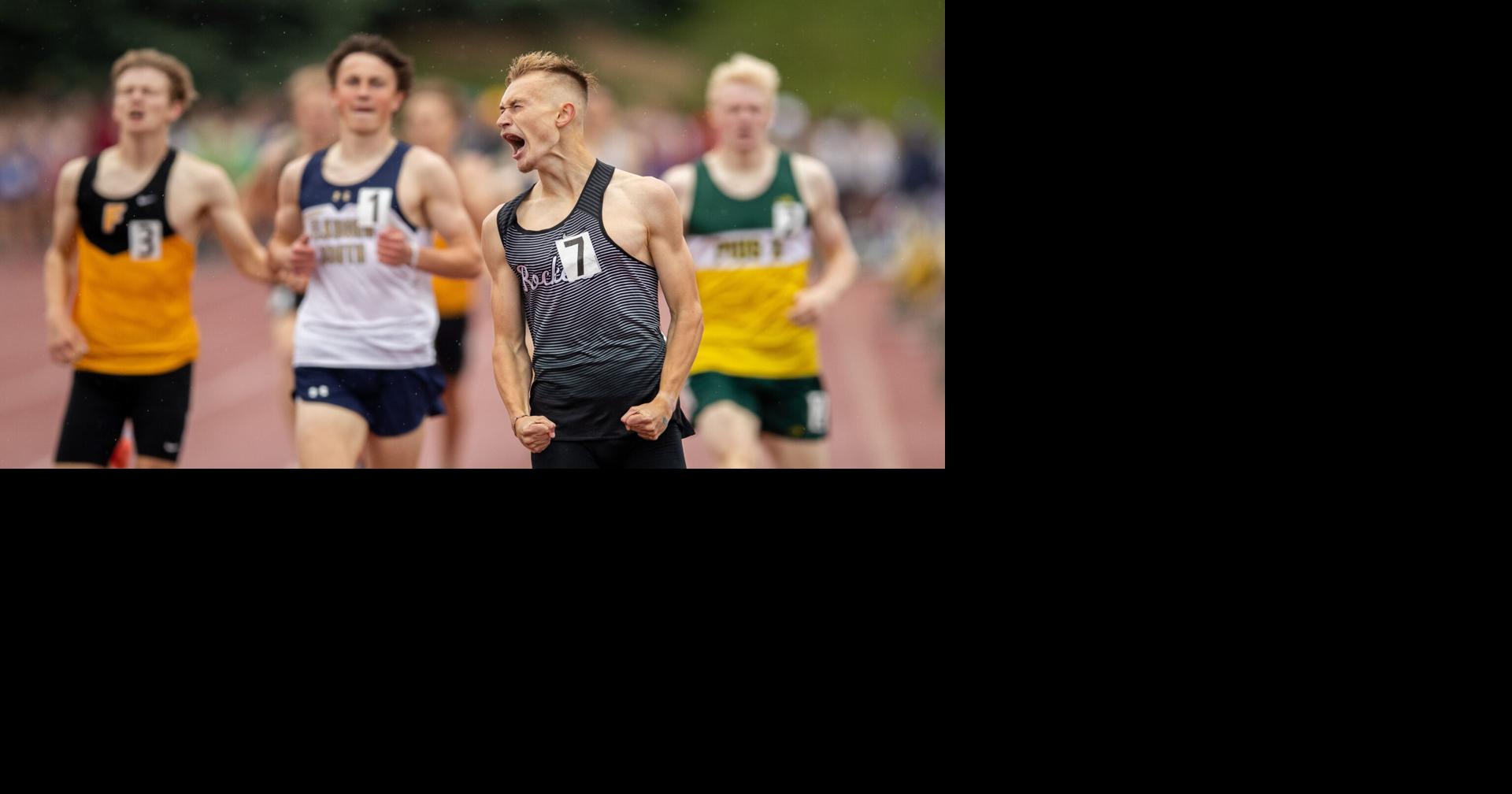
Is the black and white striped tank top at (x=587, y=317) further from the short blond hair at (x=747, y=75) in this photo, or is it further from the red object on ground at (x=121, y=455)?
the red object on ground at (x=121, y=455)

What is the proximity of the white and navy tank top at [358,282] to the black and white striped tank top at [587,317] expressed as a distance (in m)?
0.87

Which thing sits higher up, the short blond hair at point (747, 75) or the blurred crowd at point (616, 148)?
the blurred crowd at point (616, 148)

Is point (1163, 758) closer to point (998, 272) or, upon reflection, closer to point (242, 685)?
point (998, 272)

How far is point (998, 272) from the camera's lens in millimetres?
4039

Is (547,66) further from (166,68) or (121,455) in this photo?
(121,455)

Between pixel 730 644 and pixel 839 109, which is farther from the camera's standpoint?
pixel 839 109

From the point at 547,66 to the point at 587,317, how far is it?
59 centimetres

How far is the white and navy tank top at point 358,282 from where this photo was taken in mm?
4484

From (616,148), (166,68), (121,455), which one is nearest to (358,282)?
(166,68)

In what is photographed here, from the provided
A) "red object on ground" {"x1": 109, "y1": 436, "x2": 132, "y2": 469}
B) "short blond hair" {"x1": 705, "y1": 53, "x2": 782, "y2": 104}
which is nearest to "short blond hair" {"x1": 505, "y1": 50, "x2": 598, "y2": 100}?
"short blond hair" {"x1": 705, "y1": 53, "x2": 782, "y2": 104}

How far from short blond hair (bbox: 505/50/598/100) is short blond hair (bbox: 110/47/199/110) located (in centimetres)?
160

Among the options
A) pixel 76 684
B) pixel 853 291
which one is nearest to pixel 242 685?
pixel 76 684

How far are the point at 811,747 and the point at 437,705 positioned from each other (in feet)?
3.10

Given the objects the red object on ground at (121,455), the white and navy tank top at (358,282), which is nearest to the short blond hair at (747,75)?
the white and navy tank top at (358,282)
